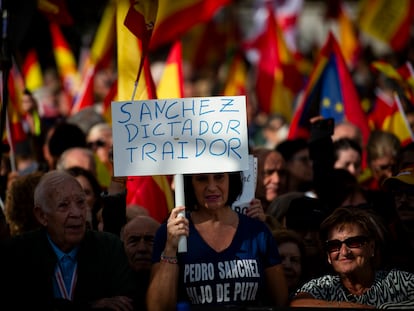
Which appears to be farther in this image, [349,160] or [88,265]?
[349,160]

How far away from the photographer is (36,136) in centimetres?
1056

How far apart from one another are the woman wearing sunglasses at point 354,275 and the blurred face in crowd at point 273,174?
7.44ft

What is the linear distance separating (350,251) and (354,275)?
0.13 m

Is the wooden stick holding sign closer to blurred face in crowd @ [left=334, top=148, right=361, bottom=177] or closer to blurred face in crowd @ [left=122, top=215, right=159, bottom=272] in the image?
blurred face in crowd @ [left=122, top=215, right=159, bottom=272]

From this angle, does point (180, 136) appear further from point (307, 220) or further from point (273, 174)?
point (273, 174)

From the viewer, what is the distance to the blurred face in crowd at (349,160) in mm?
9484

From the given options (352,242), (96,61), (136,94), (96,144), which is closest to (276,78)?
(96,61)

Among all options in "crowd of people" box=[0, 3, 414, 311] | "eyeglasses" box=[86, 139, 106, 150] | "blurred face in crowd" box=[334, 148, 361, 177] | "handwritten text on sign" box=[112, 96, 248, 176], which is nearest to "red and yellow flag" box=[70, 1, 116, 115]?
"eyeglasses" box=[86, 139, 106, 150]

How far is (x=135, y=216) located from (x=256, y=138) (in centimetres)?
665

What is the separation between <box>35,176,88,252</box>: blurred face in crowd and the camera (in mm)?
6129

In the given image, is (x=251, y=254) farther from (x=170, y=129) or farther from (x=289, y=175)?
(x=289, y=175)

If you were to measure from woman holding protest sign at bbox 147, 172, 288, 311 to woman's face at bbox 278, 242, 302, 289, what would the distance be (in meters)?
0.81

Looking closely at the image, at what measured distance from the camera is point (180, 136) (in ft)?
20.2

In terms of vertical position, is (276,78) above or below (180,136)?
above
